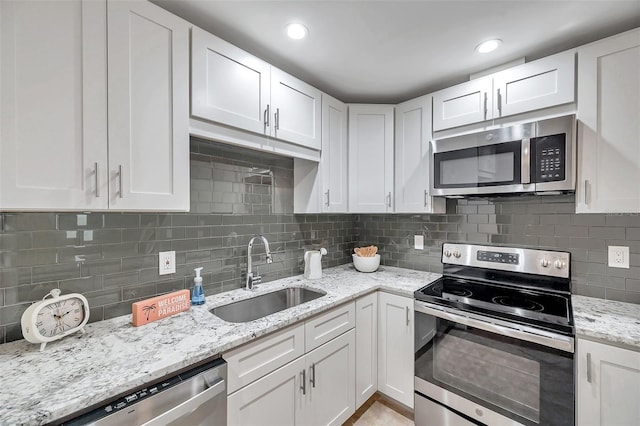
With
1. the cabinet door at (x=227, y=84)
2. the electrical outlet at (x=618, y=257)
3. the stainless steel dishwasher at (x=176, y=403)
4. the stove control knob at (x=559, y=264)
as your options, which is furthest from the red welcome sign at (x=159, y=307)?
the electrical outlet at (x=618, y=257)

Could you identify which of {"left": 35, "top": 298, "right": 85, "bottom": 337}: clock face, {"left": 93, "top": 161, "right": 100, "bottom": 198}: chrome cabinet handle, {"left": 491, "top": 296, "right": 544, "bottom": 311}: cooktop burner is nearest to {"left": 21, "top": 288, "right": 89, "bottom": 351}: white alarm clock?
{"left": 35, "top": 298, "right": 85, "bottom": 337}: clock face

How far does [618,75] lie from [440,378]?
1.94 metres

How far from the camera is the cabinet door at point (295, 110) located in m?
1.70

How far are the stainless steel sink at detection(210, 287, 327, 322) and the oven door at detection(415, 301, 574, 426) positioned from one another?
2.57 feet

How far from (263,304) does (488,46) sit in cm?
216

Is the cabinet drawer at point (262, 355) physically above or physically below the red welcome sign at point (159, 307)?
below

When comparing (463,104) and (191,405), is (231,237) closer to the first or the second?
(191,405)

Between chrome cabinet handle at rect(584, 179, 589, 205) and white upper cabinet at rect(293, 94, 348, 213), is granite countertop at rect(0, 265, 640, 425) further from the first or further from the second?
white upper cabinet at rect(293, 94, 348, 213)

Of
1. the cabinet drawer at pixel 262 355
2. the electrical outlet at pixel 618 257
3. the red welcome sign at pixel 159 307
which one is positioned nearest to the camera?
the cabinet drawer at pixel 262 355

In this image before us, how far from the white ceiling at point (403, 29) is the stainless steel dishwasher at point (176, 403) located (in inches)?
65.2

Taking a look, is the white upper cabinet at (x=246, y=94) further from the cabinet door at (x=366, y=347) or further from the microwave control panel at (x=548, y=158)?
the microwave control panel at (x=548, y=158)

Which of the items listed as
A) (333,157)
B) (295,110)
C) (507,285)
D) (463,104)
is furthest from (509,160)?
(295,110)

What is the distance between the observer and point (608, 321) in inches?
53.2

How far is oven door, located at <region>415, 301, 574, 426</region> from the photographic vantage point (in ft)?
4.38
